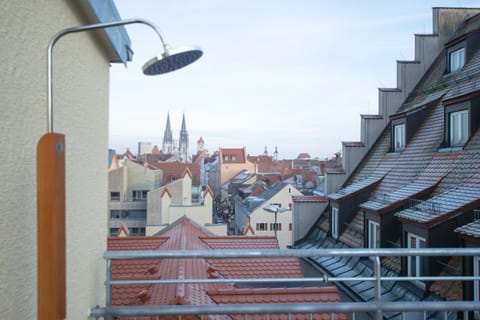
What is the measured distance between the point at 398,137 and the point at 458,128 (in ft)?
8.26

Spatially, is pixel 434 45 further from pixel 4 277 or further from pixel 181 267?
pixel 4 277

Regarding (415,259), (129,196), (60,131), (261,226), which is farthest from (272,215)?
(60,131)

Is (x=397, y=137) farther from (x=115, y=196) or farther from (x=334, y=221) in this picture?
(x=115, y=196)

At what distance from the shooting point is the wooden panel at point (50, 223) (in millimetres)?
2248

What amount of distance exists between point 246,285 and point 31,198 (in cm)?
644

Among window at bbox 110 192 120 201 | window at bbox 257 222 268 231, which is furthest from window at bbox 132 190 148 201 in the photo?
window at bbox 257 222 268 231

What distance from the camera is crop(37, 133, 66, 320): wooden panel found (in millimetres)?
2248

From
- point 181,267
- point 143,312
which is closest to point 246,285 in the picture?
point 181,267

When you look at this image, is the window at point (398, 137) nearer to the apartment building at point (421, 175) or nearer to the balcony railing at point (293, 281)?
the apartment building at point (421, 175)

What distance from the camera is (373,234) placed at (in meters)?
8.44

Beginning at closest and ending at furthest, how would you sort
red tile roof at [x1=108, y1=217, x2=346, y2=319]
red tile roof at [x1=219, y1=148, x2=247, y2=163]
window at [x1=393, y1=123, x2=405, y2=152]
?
1. red tile roof at [x1=108, y1=217, x2=346, y2=319]
2. window at [x1=393, y1=123, x2=405, y2=152]
3. red tile roof at [x1=219, y1=148, x2=247, y2=163]

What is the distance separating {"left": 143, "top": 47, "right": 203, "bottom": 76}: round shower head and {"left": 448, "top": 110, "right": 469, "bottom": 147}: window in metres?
6.92

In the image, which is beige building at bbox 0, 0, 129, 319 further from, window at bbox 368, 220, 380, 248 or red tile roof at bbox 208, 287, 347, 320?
window at bbox 368, 220, 380, 248

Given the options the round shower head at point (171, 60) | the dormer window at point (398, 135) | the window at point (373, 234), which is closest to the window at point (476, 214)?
the window at point (373, 234)
